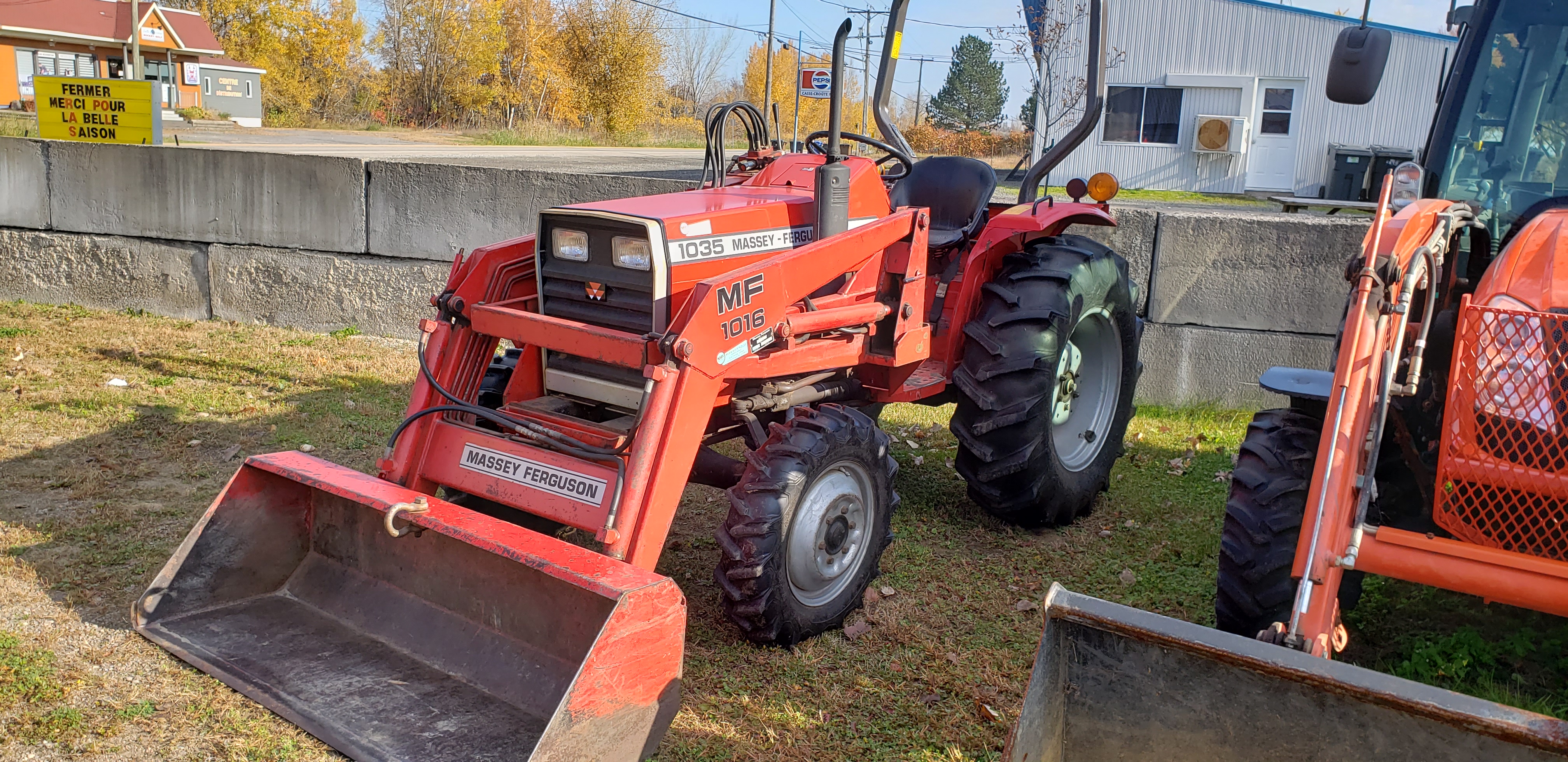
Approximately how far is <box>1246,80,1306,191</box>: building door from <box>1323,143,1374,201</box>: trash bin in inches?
Answer: 43.1

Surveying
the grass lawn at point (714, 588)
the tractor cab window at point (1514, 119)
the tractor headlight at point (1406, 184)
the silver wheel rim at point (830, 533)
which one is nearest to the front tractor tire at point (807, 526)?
the silver wheel rim at point (830, 533)

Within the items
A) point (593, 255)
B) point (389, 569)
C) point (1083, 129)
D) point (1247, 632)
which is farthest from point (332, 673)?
point (1083, 129)

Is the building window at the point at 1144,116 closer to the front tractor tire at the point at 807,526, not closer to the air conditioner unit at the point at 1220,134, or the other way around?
the air conditioner unit at the point at 1220,134

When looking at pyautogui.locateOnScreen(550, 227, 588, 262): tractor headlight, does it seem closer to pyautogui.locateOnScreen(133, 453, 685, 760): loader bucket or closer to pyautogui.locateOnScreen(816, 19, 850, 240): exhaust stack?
pyautogui.locateOnScreen(816, 19, 850, 240): exhaust stack

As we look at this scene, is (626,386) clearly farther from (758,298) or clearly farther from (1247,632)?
(1247,632)

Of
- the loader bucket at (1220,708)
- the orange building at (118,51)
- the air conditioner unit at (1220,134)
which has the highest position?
the orange building at (118,51)

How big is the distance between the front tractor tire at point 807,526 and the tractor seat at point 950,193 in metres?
1.57

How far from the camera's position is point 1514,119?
4.18m

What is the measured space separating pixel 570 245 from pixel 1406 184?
291 cm

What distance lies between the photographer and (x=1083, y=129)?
188 inches

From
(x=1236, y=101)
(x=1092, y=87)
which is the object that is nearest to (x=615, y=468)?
(x=1092, y=87)

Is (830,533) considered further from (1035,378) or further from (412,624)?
(412,624)

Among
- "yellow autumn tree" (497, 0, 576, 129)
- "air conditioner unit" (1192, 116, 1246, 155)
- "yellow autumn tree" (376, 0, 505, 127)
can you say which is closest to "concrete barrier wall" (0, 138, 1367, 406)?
"air conditioner unit" (1192, 116, 1246, 155)

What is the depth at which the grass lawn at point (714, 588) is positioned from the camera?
3.31m
